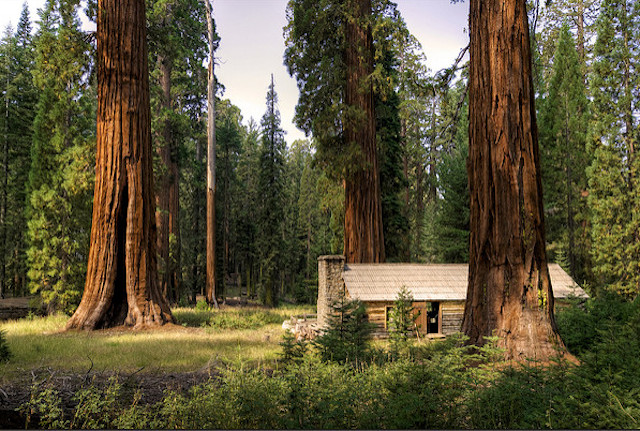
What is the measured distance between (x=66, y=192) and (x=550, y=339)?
675 inches

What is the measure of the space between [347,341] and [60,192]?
580 inches

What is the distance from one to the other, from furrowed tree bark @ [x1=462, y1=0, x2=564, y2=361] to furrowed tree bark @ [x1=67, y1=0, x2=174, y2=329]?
9417 millimetres

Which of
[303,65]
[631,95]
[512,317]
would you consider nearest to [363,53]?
[303,65]

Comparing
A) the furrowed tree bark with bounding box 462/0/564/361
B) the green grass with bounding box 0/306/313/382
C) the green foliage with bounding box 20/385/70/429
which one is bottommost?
the green grass with bounding box 0/306/313/382

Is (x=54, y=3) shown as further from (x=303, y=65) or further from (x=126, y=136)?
(x=303, y=65)

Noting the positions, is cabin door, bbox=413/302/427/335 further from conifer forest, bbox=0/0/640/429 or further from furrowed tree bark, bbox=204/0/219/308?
furrowed tree bark, bbox=204/0/219/308

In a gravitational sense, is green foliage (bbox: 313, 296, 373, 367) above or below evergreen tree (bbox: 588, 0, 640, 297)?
below

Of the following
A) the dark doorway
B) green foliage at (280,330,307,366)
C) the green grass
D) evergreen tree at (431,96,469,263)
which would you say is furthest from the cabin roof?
evergreen tree at (431,96,469,263)

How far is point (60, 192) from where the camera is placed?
17375 mm

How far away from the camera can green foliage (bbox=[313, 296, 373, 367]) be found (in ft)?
23.8

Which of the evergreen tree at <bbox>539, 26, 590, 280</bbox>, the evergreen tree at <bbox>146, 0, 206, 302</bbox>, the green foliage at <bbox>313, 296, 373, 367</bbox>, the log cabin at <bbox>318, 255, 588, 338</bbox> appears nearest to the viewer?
the green foliage at <bbox>313, 296, 373, 367</bbox>

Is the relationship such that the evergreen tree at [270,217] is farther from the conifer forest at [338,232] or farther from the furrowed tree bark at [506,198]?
the furrowed tree bark at [506,198]

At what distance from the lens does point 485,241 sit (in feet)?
26.5

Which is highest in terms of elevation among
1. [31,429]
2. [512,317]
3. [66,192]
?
[66,192]
